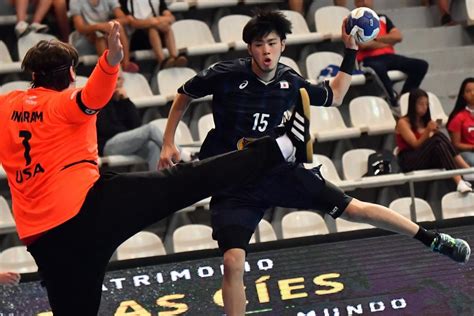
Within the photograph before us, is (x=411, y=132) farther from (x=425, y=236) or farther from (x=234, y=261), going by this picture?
(x=234, y=261)

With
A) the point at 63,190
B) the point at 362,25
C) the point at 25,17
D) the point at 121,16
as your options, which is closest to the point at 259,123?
the point at 362,25

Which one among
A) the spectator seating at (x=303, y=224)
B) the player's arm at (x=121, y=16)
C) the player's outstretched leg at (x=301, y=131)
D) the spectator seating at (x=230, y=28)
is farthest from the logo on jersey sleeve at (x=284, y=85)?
the spectator seating at (x=230, y=28)

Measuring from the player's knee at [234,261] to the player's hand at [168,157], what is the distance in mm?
634

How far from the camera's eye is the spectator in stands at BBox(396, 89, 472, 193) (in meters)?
10.3

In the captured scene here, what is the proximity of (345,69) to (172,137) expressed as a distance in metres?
1.13

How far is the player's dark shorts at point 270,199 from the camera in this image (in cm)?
702

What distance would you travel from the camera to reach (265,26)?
278 inches

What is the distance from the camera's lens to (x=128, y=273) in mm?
8188

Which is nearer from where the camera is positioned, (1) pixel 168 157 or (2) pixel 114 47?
(2) pixel 114 47

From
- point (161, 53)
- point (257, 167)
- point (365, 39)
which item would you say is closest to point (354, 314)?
point (365, 39)

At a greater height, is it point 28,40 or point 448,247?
point 28,40

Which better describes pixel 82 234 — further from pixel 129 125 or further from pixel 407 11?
pixel 407 11

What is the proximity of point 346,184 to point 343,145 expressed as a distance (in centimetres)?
206

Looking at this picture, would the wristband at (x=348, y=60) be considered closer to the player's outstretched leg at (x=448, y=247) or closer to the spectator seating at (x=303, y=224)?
the player's outstretched leg at (x=448, y=247)
